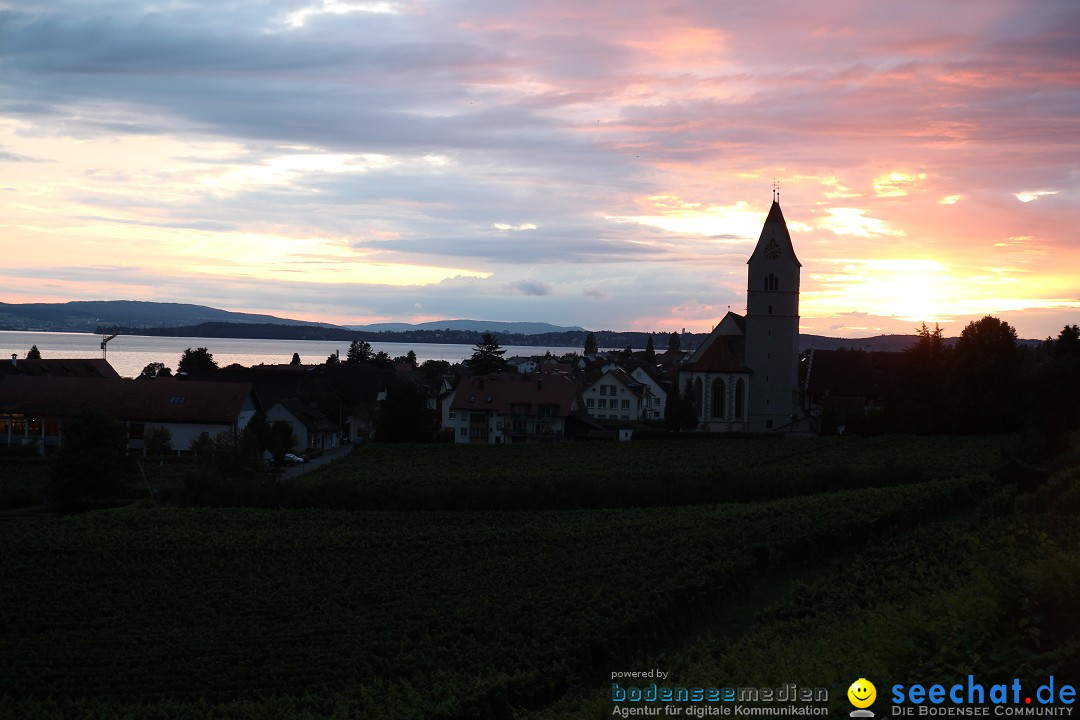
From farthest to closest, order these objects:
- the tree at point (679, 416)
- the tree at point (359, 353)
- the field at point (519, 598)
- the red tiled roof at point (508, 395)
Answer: the tree at point (359, 353)
the red tiled roof at point (508, 395)
the tree at point (679, 416)
the field at point (519, 598)

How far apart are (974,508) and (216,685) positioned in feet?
77.7

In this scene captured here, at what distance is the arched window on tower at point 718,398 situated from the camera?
217ft

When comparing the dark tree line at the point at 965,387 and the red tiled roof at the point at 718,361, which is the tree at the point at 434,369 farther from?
the dark tree line at the point at 965,387

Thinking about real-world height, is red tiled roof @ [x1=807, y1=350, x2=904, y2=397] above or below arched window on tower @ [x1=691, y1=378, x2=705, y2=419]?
above

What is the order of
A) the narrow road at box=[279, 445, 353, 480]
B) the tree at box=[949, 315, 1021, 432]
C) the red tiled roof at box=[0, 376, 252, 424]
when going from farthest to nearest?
the tree at box=[949, 315, 1021, 432]
the red tiled roof at box=[0, 376, 252, 424]
the narrow road at box=[279, 445, 353, 480]

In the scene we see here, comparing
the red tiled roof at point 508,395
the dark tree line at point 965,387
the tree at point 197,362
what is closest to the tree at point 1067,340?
the dark tree line at point 965,387

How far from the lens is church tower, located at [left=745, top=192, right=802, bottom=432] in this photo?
66.1 meters

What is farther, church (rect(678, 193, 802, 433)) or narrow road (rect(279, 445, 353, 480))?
church (rect(678, 193, 802, 433))

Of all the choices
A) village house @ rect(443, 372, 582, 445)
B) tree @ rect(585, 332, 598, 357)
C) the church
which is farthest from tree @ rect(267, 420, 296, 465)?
tree @ rect(585, 332, 598, 357)

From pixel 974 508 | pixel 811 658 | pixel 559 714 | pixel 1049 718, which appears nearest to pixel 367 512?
pixel 974 508

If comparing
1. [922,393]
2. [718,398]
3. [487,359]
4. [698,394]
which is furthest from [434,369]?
[922,393]

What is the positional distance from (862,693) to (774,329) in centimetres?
5901

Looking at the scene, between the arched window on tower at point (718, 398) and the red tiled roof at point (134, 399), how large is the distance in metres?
30.3

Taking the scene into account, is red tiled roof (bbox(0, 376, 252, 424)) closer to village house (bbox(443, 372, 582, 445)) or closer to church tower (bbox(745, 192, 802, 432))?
village house (bbox(443, 372, 582, 445))
